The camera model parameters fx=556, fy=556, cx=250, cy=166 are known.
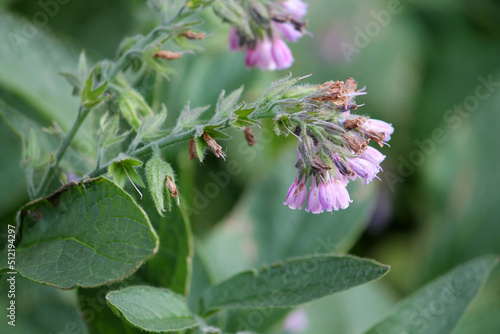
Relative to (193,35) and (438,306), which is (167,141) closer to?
(193,35)

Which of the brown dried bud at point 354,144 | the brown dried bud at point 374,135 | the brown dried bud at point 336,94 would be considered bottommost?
the brown dried bud at point 354,144

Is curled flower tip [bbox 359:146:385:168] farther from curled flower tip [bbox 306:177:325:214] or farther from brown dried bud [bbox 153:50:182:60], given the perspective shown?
brown dried bud [bbox 153:50:182:60]

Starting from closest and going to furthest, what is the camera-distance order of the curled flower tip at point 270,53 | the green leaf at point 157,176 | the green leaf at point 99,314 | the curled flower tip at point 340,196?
the green leaf at point 157,176
the curled flower tip at point 340,196
the green leaf at point 99,314
the curled flower tip at point 270,53

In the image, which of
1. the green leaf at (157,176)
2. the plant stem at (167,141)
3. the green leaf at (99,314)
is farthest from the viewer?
the green leaf at (99,314)

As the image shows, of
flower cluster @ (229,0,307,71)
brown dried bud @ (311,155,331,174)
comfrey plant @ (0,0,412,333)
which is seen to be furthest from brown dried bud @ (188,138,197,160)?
flower cluster @ (229,0,307,71)

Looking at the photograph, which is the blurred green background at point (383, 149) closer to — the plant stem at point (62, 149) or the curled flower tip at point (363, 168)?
the plant stem at point (62, 149)

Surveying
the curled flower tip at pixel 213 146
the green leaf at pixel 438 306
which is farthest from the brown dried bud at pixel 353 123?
the green leaf at pixel 438 306
